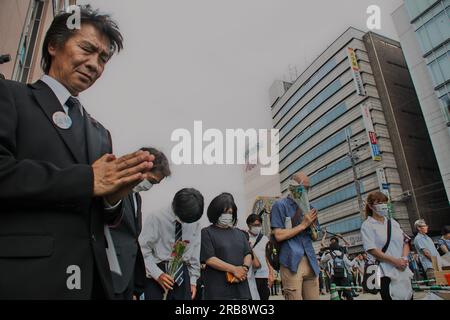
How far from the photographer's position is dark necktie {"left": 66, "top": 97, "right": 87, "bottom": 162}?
0.76 metres

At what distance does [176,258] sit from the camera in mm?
2146

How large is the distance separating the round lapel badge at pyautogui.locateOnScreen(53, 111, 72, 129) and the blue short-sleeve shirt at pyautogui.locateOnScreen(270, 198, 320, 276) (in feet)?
6.25

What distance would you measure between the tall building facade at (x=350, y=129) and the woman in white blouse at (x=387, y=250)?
2478 centimetres

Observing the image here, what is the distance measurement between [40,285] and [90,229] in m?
0.14

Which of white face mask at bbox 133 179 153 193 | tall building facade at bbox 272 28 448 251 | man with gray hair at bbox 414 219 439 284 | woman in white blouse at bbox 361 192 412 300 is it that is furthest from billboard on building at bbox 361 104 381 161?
white face mask at bbox 133 179 153 193

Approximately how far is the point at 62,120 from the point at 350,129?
30.8m

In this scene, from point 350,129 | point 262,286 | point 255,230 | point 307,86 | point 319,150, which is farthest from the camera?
point 319,150

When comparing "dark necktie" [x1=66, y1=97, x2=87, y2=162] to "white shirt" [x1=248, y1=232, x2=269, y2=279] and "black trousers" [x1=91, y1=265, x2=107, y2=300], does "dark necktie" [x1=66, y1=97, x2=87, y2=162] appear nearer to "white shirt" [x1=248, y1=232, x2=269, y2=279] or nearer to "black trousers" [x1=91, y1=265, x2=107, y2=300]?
"black trousers" [x1=91, y1=265, x2=107, y2=300]

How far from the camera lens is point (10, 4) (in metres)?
3.18

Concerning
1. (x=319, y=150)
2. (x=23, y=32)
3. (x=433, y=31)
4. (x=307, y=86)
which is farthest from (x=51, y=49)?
(x=307, y=86)

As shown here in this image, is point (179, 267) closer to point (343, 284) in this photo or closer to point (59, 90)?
point (59, 90)

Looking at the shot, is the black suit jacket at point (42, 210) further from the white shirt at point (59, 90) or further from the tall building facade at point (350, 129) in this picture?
the tall building facade at point (350, 129)

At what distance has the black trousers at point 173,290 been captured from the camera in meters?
2.05
